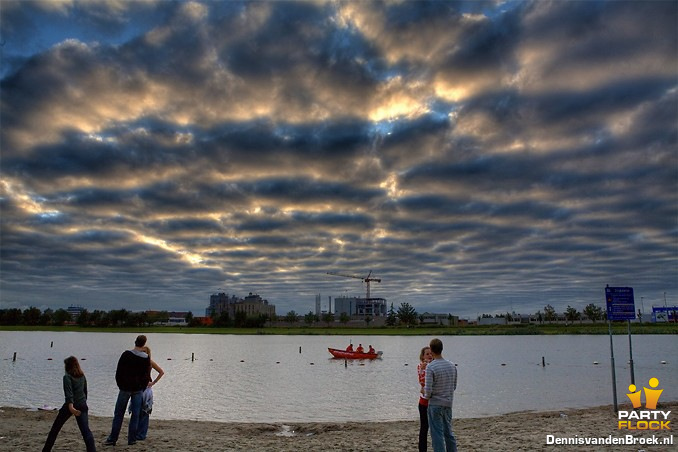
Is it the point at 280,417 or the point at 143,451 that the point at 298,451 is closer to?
the point at 143,451

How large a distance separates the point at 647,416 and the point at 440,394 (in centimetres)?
1405

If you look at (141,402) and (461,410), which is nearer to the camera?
(141,402)

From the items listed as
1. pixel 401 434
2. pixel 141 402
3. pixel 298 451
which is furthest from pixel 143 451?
pixel 401 434

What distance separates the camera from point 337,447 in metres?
15.8

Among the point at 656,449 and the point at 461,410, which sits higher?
the point at 656,449

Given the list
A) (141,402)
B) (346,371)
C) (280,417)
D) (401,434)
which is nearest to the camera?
(141,402)

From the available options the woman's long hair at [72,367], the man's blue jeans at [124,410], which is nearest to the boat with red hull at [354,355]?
the man's blue jeans at [124,410]

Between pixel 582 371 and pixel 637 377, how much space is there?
25.9ft

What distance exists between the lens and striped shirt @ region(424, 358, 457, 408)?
1096 centimetres

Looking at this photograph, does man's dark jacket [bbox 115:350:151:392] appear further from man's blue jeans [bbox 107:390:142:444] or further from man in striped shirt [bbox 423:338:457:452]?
man in striped shirt [bbox 423:338:457:452]

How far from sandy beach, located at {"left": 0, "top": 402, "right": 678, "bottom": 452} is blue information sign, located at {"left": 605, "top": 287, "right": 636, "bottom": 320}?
397 cm

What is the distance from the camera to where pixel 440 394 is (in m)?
11.0

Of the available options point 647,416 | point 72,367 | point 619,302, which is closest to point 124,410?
point 72,367

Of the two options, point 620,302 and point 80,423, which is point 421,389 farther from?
point 620,302
